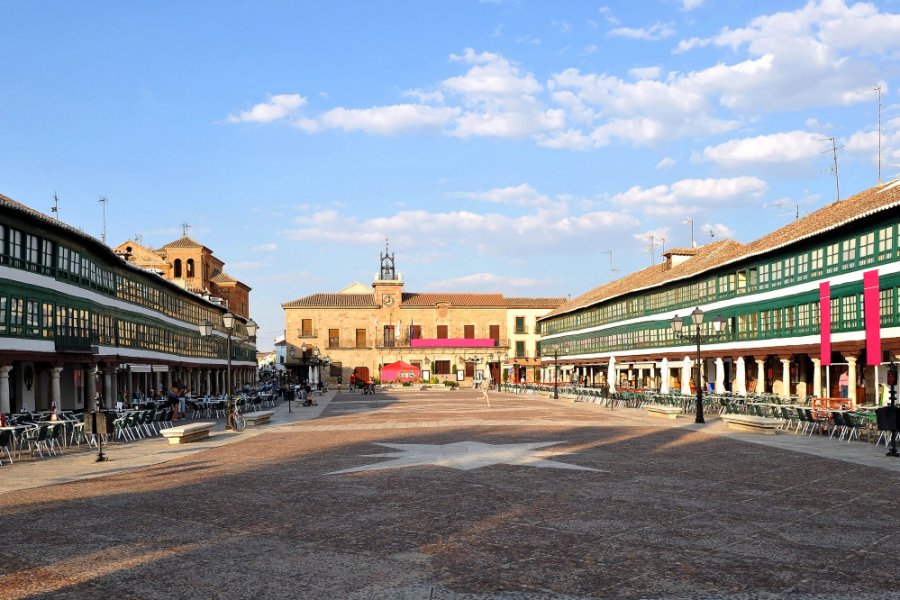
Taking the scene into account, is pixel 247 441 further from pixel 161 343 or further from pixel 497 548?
pixel 161 343

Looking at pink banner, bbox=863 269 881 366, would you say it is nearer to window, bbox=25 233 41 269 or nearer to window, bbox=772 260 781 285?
window, bbox=772 260 781 285

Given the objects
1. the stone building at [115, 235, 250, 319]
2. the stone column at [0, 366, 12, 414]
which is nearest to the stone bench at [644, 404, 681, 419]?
the stone column at [0, 366, 12, 414]

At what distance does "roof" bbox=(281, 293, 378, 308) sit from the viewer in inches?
3535

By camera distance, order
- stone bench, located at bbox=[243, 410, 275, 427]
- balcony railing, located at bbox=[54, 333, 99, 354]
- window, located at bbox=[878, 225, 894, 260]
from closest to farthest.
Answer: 1. window, located at bbox=[878, 225, 894, 260]
2. stone bench, located at bbox=[243, 410, 275, 427]
3. balcony railing, located at bbox=[54, 333, 99, 354]

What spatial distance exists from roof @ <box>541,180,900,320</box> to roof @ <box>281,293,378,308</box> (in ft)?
109

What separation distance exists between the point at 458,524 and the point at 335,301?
82095 millimetres

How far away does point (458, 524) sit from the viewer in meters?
10.1

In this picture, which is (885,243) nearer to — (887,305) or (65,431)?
(887,305)

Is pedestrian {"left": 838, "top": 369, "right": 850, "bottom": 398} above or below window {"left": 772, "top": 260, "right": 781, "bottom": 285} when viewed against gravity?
below

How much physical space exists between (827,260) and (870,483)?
903 inches

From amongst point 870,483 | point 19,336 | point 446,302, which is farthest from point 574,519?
point 446,302

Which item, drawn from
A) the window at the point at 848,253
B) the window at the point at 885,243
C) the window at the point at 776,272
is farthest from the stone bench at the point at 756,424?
the window at the point at 776,272

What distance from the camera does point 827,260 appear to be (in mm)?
34094

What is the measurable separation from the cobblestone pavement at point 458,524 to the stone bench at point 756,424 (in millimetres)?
3516
